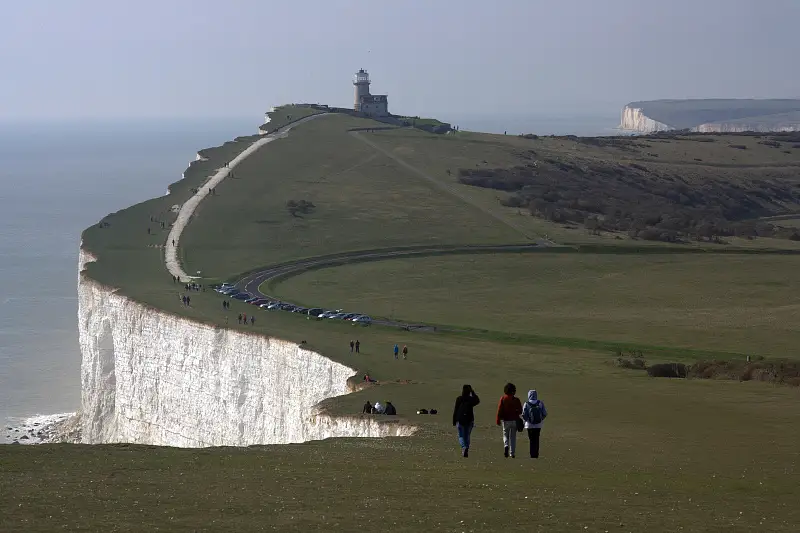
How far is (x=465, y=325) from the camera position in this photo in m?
52.9

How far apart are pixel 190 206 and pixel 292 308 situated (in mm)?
34333

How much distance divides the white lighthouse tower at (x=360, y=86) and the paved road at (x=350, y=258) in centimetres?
8884

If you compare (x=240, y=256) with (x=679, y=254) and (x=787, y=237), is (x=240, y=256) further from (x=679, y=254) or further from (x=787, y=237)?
(x=787, y=237)

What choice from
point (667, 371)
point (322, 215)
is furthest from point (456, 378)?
point (322, 215)

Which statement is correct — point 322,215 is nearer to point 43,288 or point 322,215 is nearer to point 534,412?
point 43,288

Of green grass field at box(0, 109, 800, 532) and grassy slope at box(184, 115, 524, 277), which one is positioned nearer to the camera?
green grass field at box(0, 109, 800, 532)

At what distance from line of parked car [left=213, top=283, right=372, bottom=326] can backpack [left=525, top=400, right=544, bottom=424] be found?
110 feet

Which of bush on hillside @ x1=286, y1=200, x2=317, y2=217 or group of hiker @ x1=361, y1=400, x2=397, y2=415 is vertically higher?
bush on hillside @ x1=286, y1=200, x2=317, y2=217

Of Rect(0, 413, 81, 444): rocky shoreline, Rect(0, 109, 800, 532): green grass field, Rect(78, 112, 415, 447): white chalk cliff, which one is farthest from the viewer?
Rect(0, 413, 81, 444): rocky shoreline

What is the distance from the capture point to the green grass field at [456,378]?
15680 mm

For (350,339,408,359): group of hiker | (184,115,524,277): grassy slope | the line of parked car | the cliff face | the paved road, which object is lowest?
the cliff face

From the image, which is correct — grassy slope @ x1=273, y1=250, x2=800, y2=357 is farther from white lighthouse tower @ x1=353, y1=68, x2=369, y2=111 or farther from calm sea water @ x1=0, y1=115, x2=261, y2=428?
white lighthouse tower @ x1=353, y1=68, x2=369, y2=111

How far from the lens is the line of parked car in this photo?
52.8 metres

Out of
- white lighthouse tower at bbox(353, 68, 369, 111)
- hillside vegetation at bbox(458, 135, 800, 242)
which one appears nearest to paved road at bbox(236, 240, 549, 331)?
hillside vegetation at bbox(458, 135, 800, 242)
